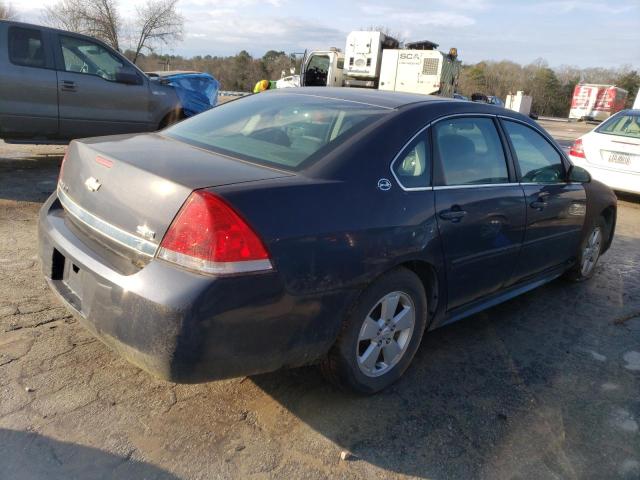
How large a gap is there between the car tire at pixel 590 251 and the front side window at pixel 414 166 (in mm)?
2431

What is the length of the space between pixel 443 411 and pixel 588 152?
24.2ft

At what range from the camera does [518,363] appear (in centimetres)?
330

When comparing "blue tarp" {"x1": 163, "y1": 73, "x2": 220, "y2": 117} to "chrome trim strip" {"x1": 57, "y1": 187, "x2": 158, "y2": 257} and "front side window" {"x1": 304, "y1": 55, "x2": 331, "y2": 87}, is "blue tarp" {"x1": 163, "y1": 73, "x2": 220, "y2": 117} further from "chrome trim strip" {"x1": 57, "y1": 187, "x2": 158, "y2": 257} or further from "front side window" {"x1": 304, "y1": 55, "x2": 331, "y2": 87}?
"front side window" {"x1": 304, "y1": 55, "x2": 331, "y2": 87}

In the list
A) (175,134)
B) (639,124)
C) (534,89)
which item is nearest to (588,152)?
(639,124)

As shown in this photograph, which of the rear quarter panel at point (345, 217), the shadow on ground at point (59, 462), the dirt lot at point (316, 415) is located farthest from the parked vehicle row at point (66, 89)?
the rear quarter panel at point (345, 217)

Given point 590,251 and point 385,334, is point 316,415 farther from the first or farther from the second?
point 590,251

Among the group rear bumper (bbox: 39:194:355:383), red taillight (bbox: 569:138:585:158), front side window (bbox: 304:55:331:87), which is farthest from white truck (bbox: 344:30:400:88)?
rear bumper (bbox: 39:194:355:383)

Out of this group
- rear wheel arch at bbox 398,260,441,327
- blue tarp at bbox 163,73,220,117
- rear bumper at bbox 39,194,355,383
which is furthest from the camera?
blue tarp at bbox 163,73,220,117

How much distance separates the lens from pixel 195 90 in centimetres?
978

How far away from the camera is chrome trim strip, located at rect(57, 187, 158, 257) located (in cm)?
215

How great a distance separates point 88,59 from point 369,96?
551 centimetres

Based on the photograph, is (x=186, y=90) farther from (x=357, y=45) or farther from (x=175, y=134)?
(x=357, y=45)

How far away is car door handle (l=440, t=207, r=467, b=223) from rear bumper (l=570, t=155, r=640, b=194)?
19.7 feet

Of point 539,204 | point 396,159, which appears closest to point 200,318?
point 396,159
